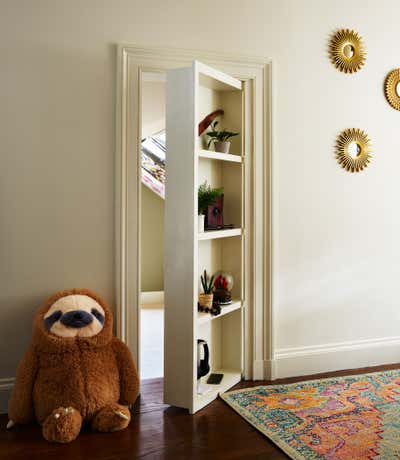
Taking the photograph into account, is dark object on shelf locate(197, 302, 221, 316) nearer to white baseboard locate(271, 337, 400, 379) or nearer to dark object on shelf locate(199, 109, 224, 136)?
white baseboard locate(271, 337, 400, 379)

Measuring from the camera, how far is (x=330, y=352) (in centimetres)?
336

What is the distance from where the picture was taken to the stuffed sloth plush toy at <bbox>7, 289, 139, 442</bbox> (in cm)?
245

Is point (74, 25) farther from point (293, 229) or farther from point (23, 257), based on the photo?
point (293, 229)

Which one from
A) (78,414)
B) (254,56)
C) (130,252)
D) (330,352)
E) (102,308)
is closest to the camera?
(78,414)

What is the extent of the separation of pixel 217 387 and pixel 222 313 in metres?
0.43

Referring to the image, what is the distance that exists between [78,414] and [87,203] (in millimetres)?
1098

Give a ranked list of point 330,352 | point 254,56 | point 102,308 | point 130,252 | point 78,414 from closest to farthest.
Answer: point 78,414, point 102,308, point 130,252, point 254,56, point 330,352

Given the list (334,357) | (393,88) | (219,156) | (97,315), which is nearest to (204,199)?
(219,156)

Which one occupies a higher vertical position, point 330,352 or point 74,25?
point 74,25

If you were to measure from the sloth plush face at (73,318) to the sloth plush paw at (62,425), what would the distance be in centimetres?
37

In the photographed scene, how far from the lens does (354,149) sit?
338cm

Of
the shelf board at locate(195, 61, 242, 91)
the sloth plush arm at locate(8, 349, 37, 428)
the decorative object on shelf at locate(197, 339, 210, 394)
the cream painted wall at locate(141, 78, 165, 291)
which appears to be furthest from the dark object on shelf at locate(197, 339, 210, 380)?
the cream painted wall at locate(141, 78, 165, 291)

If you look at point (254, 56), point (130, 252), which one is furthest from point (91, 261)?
point (254, 56)

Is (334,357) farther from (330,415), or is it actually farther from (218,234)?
(218,234)
